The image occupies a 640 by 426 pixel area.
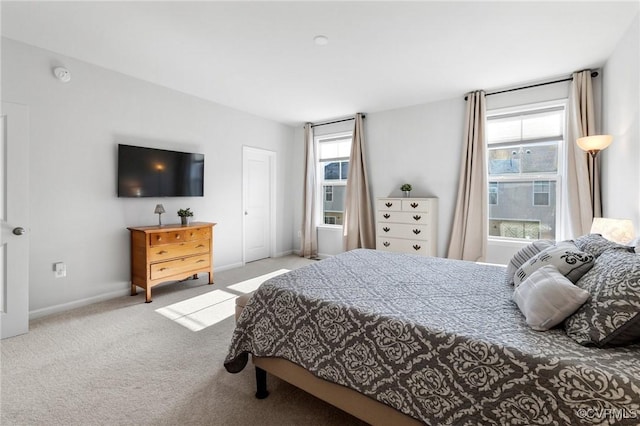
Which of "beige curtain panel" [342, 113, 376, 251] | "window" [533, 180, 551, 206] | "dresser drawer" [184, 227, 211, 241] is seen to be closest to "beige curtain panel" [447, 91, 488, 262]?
"window" [533, 180, 551, 206]

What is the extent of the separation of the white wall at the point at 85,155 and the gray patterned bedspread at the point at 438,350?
2453mm

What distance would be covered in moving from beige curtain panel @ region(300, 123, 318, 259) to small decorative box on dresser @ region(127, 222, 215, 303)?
2094mm

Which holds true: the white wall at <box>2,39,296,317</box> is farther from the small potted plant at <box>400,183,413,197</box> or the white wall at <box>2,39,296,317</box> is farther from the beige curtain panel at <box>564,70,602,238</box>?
the beige curtain panel at <box>564,70,602,238</box>

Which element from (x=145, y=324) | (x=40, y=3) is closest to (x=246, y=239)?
(x=145, y=324)

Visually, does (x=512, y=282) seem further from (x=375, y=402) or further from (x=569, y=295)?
(x=375, y=402)

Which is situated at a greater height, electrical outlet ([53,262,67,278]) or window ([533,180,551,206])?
window ([533,180,551,206])

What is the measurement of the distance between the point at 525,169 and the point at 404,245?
1817mm

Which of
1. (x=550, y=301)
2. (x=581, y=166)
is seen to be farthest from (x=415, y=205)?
(x=550, y=301)

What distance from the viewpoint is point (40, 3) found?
84.3 inches

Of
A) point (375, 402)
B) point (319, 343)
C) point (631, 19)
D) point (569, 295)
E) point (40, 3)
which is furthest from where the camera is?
point (631, 19)

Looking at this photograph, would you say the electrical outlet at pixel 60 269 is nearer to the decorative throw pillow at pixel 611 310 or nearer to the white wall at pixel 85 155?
the white wall at pixel 85 155

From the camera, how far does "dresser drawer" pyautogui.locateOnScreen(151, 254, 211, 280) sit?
129 inches

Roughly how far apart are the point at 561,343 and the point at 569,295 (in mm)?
209

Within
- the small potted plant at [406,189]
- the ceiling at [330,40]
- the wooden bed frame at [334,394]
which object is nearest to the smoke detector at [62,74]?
the ceiling at [330,40]
